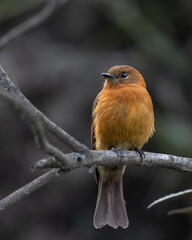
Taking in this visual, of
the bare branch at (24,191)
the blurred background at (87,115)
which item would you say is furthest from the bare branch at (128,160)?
the blurred background at (87,115)

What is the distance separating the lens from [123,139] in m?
4.43

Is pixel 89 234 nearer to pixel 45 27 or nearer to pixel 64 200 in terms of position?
pixel 64 200

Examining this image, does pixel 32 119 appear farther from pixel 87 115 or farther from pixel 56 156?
pixel 87 115

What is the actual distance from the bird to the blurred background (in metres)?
1.01

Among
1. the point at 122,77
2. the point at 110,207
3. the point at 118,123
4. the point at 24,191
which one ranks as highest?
the point at 122,77

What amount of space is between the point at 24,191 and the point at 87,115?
349cm

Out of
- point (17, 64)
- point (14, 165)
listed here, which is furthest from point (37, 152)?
point (17, 64)

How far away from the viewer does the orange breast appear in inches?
171

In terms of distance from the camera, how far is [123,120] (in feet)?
14.2

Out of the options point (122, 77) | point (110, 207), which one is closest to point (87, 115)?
point (122, 77)

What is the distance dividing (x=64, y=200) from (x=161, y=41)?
2.63m

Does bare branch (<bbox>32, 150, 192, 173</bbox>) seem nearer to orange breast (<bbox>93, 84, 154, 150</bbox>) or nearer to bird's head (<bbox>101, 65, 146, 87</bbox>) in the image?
orange breast (<bbox>93, 84, 154, 150</bbox>)

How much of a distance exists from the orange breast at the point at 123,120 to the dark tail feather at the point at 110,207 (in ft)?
2.22

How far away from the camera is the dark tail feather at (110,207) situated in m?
4.61
